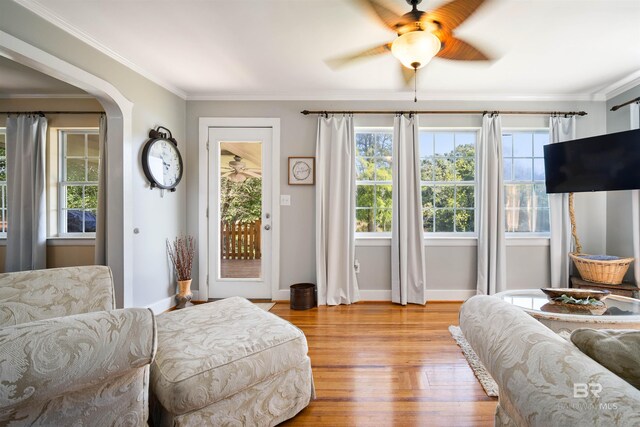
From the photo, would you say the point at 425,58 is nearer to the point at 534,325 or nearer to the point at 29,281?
the point at 534,325

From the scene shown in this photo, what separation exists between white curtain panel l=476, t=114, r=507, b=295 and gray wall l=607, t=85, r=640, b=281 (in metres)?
1.21

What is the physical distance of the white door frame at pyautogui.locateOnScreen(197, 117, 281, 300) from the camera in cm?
348

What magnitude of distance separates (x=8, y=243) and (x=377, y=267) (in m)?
4.20

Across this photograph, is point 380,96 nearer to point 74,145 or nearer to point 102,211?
point 102,211

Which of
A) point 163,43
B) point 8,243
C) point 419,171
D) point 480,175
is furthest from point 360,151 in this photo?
point 8,243

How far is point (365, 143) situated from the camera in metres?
3.62

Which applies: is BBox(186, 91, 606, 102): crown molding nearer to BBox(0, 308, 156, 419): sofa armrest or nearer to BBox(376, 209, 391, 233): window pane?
BBox(376, 209, 391, 233): window pane

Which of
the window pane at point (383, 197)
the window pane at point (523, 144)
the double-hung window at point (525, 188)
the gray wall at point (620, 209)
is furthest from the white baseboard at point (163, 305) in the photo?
the gray wall at point (620, 209)

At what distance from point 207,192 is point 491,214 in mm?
3404

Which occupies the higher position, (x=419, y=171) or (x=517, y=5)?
(x=517, y=5)

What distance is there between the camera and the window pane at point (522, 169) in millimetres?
3555

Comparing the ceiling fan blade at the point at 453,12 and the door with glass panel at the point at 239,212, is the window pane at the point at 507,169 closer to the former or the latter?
the ceiling fan blade at the point at 453,12

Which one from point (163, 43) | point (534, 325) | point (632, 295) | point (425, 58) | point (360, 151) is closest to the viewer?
point (534, 325)

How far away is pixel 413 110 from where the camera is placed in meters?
3.44
